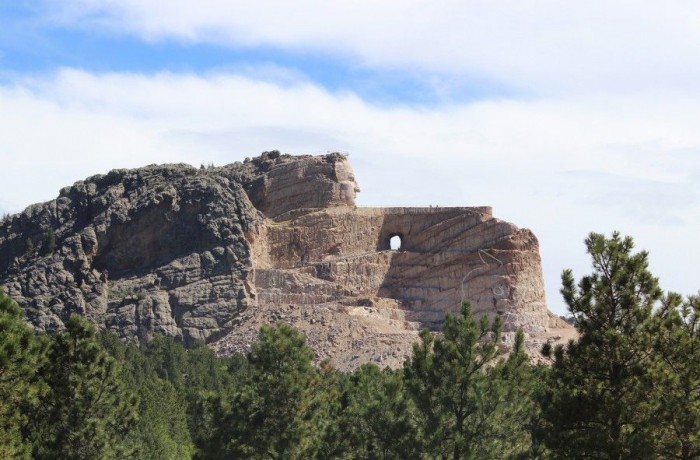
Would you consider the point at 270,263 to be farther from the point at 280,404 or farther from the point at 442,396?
the point at 442,396

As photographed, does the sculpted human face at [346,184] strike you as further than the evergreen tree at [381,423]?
Yes

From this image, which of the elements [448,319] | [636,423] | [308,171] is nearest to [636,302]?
[636,423]

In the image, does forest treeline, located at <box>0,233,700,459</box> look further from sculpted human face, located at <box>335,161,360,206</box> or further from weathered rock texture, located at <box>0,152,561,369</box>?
sculpted human face, located at <box>335,161,360,206</box>

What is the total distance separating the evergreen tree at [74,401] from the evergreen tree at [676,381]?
22.0 m

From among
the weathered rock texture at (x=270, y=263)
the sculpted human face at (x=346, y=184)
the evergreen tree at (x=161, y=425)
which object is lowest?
the evergreen tree at (x=161, y=425)

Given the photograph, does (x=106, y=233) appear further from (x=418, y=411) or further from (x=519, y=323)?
(x=418, y=411)

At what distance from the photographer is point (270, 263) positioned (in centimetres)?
12800

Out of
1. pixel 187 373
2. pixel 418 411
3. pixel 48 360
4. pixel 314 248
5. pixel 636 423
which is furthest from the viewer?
pixel 314 248

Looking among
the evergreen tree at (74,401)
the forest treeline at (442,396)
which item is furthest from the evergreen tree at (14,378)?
the evergreen tree at (74,401)

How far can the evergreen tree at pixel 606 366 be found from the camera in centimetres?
3981

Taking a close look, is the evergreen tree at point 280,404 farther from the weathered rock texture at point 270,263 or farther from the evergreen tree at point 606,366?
the weathered rock texture at point 270,263

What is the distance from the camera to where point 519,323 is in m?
117

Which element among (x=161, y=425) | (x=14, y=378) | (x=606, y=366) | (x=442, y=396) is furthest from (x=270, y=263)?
(x=606, y=366)

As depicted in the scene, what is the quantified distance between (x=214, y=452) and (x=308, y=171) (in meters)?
70.1
